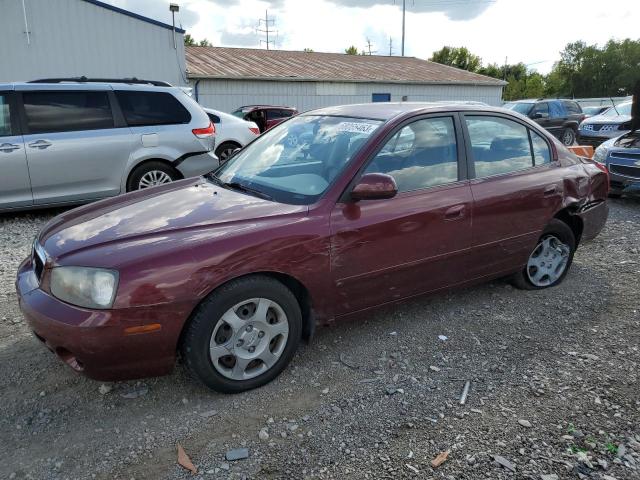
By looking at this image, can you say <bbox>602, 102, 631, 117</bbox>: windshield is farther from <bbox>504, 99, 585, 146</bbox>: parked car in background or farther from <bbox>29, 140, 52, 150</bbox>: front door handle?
<bbox>29, 140, 52, 150</bbox>: front door handle

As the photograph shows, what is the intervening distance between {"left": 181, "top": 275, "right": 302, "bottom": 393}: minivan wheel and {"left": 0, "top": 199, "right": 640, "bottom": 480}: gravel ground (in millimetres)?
133

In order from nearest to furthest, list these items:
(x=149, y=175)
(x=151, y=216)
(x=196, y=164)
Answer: (x=151, y=216)
(x=149, y=175)
(x=196, y=164)

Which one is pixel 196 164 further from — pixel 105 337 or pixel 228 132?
pixel 105 337

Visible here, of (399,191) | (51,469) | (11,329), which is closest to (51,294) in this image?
(51,469)

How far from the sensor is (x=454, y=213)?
3.52 m

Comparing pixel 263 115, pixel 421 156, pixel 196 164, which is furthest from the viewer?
pixel 263 115

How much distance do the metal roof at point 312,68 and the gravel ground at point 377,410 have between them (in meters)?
18.8

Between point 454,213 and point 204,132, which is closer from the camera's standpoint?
point 454,213

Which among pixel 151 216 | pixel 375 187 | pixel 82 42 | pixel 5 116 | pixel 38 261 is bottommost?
pixel 38 261

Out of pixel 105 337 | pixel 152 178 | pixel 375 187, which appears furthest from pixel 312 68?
pixel 105 337

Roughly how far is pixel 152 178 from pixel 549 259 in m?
5.19

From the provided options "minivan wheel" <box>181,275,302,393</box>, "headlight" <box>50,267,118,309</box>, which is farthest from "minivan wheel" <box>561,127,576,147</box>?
"headlight" <box>50,267,118,309</box>

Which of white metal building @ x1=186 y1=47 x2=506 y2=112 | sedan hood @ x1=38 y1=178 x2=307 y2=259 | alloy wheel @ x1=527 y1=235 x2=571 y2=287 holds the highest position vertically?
white metal building @ x1=186 y1=47 x2=506 y2=112

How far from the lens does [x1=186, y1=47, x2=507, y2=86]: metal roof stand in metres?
22.4
